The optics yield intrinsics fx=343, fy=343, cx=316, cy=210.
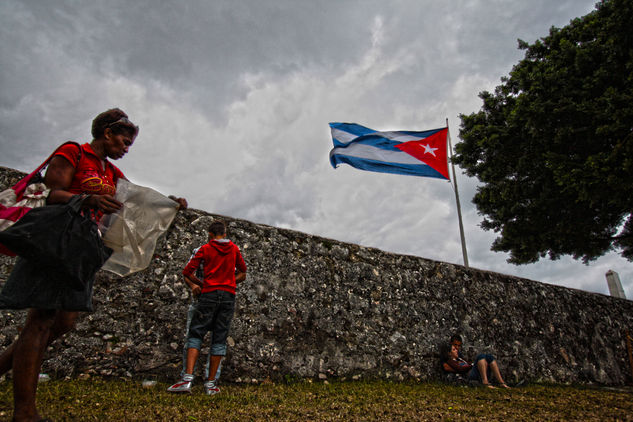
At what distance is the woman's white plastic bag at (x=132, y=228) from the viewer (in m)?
1.92

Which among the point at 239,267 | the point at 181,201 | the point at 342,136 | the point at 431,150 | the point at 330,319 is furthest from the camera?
the point at 342,136

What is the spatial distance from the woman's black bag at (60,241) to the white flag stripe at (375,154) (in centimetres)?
652

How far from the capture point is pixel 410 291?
5254 millimetres

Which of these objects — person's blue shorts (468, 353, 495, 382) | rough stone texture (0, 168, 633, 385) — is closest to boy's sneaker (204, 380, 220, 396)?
rough stone texture (0, 168, 633, 385)

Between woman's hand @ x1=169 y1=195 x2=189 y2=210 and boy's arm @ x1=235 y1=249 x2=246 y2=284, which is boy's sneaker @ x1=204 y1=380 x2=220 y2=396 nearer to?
boy's arm @ x1=235 y1=249 x2=246 y2=284

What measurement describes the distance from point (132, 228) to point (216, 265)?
4.51 ft

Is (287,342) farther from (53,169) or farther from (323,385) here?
(53,169)

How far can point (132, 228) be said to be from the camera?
1.96 m

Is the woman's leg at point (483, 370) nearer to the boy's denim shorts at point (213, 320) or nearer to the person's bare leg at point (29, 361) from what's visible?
the boy's denim shorts at point (213, 320)

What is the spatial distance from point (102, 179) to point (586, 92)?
9.04 meters

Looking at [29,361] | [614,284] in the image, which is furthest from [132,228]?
[614,284]

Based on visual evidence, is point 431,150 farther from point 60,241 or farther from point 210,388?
point 60,241

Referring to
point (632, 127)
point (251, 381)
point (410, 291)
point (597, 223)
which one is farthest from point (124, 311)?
point (597, 223)

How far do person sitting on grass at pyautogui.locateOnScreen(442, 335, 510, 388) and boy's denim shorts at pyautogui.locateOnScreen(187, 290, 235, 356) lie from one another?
3438mm
